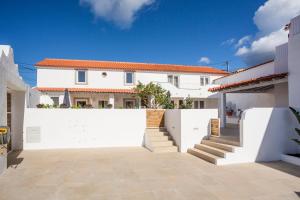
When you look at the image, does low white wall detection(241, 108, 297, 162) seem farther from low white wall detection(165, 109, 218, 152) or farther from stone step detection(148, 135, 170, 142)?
stone step detection(148, 135, 170, 142)

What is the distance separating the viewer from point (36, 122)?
1386 cm

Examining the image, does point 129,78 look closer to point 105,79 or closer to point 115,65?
point 115,65

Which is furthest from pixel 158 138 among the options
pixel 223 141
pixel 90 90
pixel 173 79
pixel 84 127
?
pixel 173 79

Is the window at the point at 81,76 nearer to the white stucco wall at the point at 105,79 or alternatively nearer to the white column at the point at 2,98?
the white stucco wall at the point at 105,79

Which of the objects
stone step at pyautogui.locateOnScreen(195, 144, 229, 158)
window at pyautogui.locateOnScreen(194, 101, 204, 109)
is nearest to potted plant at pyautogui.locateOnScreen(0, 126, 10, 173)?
stone step at pyautogui.locateOnScreen(195, 144, 229, 158)

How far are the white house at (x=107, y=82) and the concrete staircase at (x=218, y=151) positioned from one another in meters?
12.7

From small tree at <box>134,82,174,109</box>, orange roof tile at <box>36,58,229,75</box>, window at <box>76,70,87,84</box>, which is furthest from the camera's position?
window at <box>76,70,87,84</box>

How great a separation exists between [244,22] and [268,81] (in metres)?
8.79

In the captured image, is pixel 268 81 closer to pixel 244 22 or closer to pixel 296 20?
pixel 296 20

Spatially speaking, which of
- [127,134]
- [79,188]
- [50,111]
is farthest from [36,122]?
[79,188]

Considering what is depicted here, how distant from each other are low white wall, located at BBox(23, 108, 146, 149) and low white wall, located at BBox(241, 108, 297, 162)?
721 centimetres

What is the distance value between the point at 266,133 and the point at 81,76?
73.3 ft

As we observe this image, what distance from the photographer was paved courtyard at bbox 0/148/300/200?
20.8 ft

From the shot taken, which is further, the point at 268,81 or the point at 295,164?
the point at 268,81
